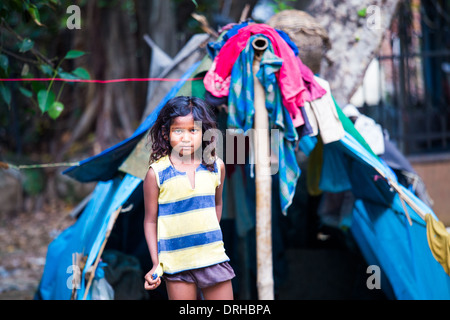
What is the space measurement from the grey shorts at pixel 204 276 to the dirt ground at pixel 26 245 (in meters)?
3.04

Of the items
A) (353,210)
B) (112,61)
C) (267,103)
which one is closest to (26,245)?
(112,61)

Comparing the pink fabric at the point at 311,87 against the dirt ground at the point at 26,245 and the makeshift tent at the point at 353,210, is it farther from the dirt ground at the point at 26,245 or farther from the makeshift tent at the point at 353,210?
the dirt ground at the point at 26,245

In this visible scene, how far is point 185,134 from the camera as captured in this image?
2.51 meters

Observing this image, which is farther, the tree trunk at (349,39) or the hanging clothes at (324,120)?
the tree trunk at (349,39)

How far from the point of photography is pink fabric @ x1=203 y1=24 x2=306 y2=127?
3.36 meters

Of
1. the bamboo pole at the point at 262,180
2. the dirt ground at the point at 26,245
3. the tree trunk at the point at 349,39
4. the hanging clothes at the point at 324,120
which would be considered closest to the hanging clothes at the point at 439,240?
the hanging clothes at the point at 324,120

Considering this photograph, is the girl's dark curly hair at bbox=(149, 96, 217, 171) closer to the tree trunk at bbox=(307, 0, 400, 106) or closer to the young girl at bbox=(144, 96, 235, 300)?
the young girl at bbox=(144, 96, 235, 300)

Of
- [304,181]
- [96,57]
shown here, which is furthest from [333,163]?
[96,57]

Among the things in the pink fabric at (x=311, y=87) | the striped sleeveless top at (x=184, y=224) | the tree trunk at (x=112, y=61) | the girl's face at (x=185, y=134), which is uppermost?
the tree trunk at (x=112, y=61)

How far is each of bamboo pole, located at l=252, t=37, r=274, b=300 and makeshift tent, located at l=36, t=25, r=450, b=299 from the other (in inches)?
14.9

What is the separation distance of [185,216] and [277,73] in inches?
48.2

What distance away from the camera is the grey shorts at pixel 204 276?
8.21 feet

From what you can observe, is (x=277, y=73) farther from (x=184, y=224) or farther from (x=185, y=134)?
(x=184, y=224)

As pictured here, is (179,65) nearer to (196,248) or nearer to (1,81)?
(1,81)
